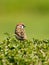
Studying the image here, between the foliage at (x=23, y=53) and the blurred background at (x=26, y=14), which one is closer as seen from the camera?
the foliage at (x=23, y=53)

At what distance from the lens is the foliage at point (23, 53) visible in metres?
4.46

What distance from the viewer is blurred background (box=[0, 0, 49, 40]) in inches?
526

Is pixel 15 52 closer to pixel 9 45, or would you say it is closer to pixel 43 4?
pixel 9 45

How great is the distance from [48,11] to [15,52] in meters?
13.1

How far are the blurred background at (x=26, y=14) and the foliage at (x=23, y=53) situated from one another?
25.6 feet

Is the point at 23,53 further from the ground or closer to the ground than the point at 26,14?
closer to the ground

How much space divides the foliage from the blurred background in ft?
25.6

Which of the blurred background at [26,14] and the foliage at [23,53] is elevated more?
the blurred background at [26,14]

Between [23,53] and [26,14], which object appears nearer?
[23,53]

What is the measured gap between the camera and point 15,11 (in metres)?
18.4

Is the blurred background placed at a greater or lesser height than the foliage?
greater

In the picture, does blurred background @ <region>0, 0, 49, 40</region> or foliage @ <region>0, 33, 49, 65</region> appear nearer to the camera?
foliage @ <region>0, 33, 49, 65</region>

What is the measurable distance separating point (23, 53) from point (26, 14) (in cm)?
1246

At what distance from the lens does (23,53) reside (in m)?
4.50
